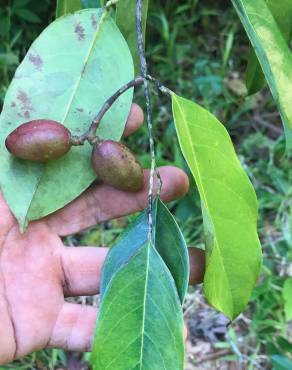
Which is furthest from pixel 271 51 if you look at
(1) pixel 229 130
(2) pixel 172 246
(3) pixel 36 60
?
(1) pixel 229 130

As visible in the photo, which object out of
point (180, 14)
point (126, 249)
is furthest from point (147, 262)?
point (180, 14)

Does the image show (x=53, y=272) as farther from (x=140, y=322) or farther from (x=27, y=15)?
(x=27, y=15)

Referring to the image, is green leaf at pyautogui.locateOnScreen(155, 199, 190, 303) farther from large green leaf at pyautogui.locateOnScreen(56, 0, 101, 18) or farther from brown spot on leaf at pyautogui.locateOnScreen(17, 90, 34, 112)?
large green leaf at pyautogui.locateOnScreen(56, 0, 101, 18)

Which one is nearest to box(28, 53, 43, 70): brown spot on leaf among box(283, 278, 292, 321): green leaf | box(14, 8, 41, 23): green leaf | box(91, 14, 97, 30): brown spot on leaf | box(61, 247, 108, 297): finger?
box(91, 14, 97, 30): brown spot on leaf

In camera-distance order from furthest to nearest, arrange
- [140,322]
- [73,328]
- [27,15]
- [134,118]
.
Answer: [27,15] < [134,118] < [73,328] < [140,322]

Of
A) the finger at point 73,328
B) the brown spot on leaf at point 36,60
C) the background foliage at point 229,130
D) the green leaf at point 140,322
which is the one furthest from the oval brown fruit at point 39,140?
the background foliage at point 229,130

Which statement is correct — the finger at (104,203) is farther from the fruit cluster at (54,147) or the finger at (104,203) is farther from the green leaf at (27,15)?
the green leaf at (27,15)
